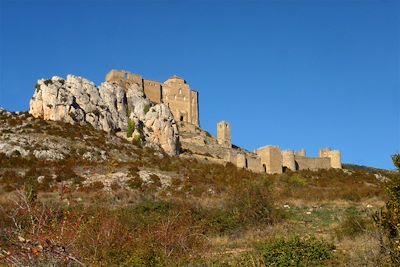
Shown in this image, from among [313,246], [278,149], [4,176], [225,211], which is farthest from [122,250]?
[278,149]

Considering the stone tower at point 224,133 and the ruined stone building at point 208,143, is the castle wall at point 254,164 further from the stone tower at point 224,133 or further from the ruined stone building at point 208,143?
the stone tower at point 224,133

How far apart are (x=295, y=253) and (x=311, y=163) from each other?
43.5 metres

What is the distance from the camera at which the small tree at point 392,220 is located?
8.40m

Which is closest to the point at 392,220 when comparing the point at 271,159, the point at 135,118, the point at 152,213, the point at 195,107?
the point at 152,213

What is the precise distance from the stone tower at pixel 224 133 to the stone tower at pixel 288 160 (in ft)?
60.0

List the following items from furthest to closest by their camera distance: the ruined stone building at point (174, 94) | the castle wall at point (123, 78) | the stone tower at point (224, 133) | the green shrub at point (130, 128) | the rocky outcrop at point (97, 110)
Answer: the stone tower at point (224, 133) < the ruined stone building at point (174, 94) < the castle wall at point (123, 78) < the green shrub at point (130, 128) < the rocky outcrop at point (97, 110)

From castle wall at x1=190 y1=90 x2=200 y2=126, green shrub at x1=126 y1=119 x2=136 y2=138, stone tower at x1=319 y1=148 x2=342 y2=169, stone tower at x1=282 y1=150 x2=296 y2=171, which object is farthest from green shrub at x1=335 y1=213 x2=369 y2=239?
castle wall at x1=190 y1=90 x2=200 y2=126

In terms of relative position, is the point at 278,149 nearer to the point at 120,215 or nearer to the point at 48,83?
the point at 48,83

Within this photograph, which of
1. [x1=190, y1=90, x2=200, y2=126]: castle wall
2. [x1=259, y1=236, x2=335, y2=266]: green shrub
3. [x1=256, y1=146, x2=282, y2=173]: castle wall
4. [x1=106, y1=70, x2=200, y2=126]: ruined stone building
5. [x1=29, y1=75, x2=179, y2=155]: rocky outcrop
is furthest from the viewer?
[x1=190, y1=90, x2=200, y2=126]: castle wall

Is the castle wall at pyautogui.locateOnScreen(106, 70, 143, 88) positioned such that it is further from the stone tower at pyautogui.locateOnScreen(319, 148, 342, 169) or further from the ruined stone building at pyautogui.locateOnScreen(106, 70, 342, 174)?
the stone tower at pyautogui.locateOnScreen(319, 148, 342, 169)

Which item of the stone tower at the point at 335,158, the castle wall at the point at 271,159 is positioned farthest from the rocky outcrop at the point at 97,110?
the stone tower at the point at 335,158

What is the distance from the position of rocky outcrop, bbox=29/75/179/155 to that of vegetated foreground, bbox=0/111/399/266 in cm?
264

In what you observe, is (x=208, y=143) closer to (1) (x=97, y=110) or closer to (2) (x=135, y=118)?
(2) (x=135, y=118)

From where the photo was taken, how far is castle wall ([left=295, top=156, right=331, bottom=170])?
52750 millimetres
